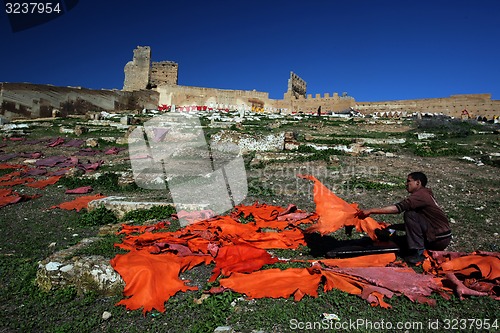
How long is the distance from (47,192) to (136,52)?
118 ft

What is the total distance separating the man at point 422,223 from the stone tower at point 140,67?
40.2 meters

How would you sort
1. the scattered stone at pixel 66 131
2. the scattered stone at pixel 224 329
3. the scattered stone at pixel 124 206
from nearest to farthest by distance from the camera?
the scattered stone at pixel 224 329 → the scattered stone at pixel 124 206 → the scattered stone at pixel 66 131

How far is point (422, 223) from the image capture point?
4.03 metres

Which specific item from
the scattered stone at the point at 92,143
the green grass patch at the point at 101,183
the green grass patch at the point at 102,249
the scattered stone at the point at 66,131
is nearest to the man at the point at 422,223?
the green grass patch at the point at 102,249

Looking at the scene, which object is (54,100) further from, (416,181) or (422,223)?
(422,223)

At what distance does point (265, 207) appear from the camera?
21.5ft

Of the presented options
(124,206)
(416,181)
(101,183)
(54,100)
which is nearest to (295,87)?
(54,100)

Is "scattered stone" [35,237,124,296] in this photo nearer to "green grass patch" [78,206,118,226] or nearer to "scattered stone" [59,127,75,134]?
"green grass patch" [78,206,118,226]

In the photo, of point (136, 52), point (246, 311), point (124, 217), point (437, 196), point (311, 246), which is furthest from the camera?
point (136, 52)

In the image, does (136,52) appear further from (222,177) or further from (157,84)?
(222,177)

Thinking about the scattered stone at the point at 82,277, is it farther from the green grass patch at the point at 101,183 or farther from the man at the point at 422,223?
the green grass patch at the point at 101,183

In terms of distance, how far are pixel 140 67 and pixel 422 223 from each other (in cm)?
4115

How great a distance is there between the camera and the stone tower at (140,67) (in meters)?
39.8

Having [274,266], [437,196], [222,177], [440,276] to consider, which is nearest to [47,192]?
[222,177]
